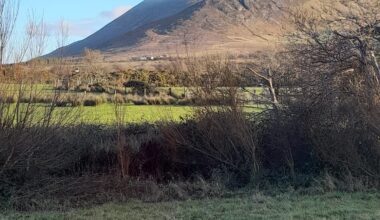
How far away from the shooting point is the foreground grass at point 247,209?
11469 millimetres

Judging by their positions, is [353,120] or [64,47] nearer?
[64,47]

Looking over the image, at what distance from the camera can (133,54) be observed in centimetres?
13300

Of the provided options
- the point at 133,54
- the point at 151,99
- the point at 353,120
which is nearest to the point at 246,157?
the point at 353,120

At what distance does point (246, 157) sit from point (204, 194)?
319 centimetres

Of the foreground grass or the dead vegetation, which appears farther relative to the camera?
the dead vegetation

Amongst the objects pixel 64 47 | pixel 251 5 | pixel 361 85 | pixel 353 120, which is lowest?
pixel 353 120

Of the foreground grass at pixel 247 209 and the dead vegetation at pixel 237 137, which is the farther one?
the dead vegetation at pixel 237 137

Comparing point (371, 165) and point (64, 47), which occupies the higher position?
point (64, 47)

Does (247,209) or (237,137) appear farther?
(237,137)

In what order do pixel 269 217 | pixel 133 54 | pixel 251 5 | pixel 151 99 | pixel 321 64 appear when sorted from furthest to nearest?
pixel 251 5 < pixel 133 54 < pixel 151 99 < pixel 321 64 < pixel 269 217

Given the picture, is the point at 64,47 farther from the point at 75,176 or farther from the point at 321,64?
the point at 321,64

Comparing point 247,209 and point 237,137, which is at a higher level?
point 237,137

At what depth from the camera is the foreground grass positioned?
1147cm

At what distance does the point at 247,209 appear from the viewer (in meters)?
12.3
